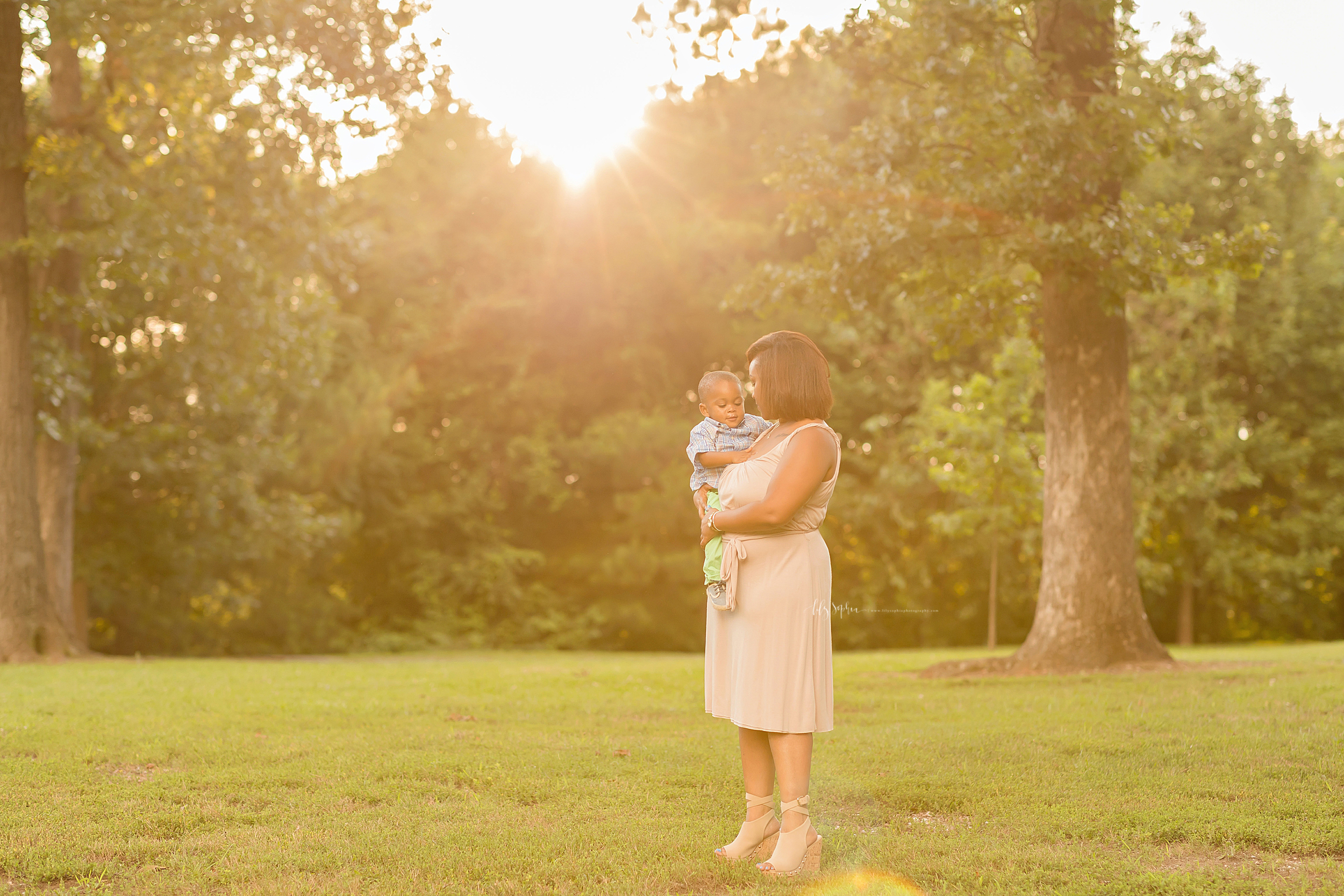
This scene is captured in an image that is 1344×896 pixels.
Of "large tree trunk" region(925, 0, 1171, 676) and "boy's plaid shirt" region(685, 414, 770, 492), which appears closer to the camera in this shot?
"boy's plaid shirt" region(685, 414, 770, 492)

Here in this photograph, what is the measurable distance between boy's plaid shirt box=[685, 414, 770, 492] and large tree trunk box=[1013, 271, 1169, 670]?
821 centimetres

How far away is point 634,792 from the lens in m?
6.07

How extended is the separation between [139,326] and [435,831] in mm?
19647

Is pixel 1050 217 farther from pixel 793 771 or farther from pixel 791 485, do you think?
pixel 793 771

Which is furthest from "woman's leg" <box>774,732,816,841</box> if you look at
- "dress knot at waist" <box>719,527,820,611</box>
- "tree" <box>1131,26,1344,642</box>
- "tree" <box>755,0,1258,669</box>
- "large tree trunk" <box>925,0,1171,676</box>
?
"tree" <box>1131,26,1344,642</box>

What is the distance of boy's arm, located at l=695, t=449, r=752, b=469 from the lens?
4891mm

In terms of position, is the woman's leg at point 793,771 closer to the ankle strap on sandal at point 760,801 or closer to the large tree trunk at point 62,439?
the ankle strap on sandal at point 760,801

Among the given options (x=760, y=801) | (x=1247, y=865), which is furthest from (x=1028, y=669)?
(x=760, y=801)

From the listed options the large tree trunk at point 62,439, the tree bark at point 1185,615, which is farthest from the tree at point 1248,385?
the large tree trunk at point 62,439

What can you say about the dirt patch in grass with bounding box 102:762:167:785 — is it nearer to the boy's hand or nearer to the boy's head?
the boy's hand

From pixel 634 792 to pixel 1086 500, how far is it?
7911 millimetres

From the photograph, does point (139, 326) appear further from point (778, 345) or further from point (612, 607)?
point (778, 345)

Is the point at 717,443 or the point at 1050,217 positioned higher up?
the point at 1050,217

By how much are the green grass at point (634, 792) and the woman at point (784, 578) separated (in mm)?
399
